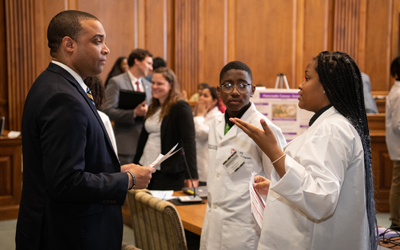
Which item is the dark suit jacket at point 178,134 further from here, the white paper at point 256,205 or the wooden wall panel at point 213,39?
the wooden wall panel at point 213,39

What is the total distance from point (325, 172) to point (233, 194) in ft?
2.25

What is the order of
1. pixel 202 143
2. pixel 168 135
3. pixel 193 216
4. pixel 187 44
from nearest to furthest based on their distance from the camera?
pixel 193 216 < pixel 168 135 < pixel 202 143 < pixel 187 44

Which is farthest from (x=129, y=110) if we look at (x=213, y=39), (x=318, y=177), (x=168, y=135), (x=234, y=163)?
(x=213, y=39)

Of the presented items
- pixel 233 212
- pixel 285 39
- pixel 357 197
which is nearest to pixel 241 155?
pixel 233 212

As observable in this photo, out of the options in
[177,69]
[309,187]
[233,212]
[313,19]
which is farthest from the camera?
[313,19]

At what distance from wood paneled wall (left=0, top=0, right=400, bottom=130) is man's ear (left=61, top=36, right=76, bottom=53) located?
173 inches

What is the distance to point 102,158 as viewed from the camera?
1468 millimetres

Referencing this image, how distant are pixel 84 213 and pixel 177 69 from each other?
17.6 feet

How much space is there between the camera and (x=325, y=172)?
131cm

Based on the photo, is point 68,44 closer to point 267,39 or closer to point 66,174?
point 66,174

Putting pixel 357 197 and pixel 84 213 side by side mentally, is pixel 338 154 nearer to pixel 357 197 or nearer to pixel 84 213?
pixel 357 197

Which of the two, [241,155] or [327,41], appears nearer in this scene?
[241,155]

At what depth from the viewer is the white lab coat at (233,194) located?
1.90 meters

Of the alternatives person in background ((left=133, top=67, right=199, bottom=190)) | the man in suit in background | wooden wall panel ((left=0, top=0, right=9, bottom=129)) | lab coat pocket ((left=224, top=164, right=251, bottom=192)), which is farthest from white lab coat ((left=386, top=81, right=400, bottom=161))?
wooden wall panel ((left=0, top=0, right=9, bottom=129))
